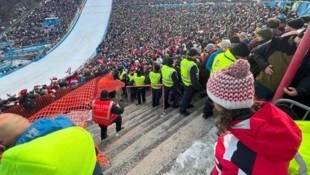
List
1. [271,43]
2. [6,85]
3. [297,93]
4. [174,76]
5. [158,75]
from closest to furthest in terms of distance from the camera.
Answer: [297,93] → [271,43] → [174,76] → [158,75] → [6,85]

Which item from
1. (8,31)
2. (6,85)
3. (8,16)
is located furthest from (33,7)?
(6,85)

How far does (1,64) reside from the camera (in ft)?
105

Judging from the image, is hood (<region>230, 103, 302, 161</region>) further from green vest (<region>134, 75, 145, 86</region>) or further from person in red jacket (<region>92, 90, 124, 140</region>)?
green vest (<region>134, 75, 145, 86</region>)

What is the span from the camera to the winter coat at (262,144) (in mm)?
1929

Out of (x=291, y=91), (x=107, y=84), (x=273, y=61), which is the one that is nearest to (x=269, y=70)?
(x=273, y=61)

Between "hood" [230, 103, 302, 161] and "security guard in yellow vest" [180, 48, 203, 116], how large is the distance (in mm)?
4847

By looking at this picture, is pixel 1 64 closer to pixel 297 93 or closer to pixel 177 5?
pixel 177 5

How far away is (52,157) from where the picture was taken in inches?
64.0

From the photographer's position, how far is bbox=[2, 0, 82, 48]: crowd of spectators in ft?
130

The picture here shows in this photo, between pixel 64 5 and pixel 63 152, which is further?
pixel 64 5

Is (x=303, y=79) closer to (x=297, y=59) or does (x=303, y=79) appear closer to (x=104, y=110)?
(x=297, y=59)

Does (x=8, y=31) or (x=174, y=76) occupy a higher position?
(x=174, y=76)

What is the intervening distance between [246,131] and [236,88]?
311 millimetres

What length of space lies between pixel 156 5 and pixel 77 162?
4487 centimetres
